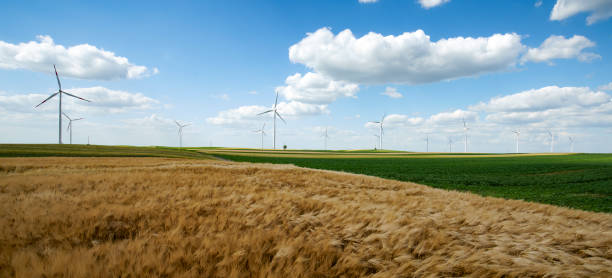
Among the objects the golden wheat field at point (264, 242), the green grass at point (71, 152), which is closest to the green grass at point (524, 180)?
the golden wheat field at point (264, 242)

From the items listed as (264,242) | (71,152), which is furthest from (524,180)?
(71,152)

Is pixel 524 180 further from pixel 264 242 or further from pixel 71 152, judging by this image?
pixel 71 152

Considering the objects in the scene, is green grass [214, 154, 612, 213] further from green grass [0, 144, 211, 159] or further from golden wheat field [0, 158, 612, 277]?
green grass [0, 144, 211, 159]

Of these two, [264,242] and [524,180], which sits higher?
[264,242]

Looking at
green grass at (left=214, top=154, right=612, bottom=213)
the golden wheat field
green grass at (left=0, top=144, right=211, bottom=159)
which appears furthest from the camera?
green grass at (left=0, top=144, right=211, bottom=159)

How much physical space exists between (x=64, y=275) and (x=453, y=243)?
13.8 feet

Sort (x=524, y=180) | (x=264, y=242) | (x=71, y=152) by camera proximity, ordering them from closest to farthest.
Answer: (x=264, y=242) < (x=524, y=180) < (x=71, y=152)

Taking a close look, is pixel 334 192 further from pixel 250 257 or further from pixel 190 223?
pixel 250 257

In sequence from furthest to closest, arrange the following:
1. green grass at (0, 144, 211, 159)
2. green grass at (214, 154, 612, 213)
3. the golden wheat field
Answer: green grass at (0, 144, 211, 159), green grass at (214, 154, 612, 213), the golden wheat field

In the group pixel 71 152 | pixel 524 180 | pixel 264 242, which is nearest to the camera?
pixel 264 242

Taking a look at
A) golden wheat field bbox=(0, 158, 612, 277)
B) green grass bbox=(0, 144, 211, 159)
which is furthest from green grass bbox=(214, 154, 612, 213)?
green grass bbox=(0, 144, 211, 159)

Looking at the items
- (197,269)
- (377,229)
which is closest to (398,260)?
(377,229)

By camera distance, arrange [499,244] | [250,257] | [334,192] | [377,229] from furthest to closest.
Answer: [334,192] → [377,229] → [499,244] → [250,257]

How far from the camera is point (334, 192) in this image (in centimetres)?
829
